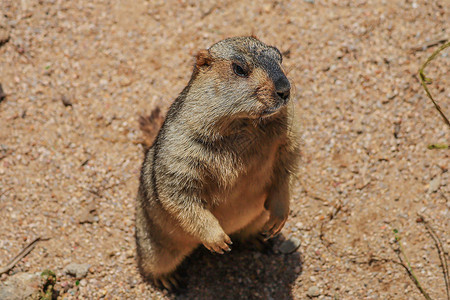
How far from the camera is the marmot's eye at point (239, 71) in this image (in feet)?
13.0

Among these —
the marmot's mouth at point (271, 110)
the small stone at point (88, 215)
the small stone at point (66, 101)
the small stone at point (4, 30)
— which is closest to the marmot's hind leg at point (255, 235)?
the small stone at point (88, 215)

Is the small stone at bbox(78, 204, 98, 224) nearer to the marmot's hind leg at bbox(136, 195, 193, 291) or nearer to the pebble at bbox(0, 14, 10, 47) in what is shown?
the marmot's hind leg at bbox(136, 195, 193, 291)

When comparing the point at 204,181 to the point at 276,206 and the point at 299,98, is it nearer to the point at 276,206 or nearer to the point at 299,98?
the point at 276,206

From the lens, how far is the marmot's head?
383 cm

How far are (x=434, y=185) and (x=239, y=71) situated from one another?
2.87 m

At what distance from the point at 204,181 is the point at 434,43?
11.9 feet

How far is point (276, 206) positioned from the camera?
4.84m

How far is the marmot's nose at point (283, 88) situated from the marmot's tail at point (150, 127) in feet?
7.61

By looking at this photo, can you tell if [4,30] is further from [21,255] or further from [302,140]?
[302,140]

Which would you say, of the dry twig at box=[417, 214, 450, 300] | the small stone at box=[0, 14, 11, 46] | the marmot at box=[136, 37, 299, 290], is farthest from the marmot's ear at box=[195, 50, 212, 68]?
the small stone at box=[0, 14, 11, 46]

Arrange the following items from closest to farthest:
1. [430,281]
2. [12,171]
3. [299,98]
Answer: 1. [430,281]
2. [12,171]
3. [299,98]

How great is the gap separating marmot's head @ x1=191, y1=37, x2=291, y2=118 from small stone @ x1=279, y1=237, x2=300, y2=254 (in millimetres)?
Answer: 2235

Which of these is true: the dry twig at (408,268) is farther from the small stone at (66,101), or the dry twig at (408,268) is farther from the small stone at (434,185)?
the small stone at (66,101)

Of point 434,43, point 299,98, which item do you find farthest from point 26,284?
point 434,43
